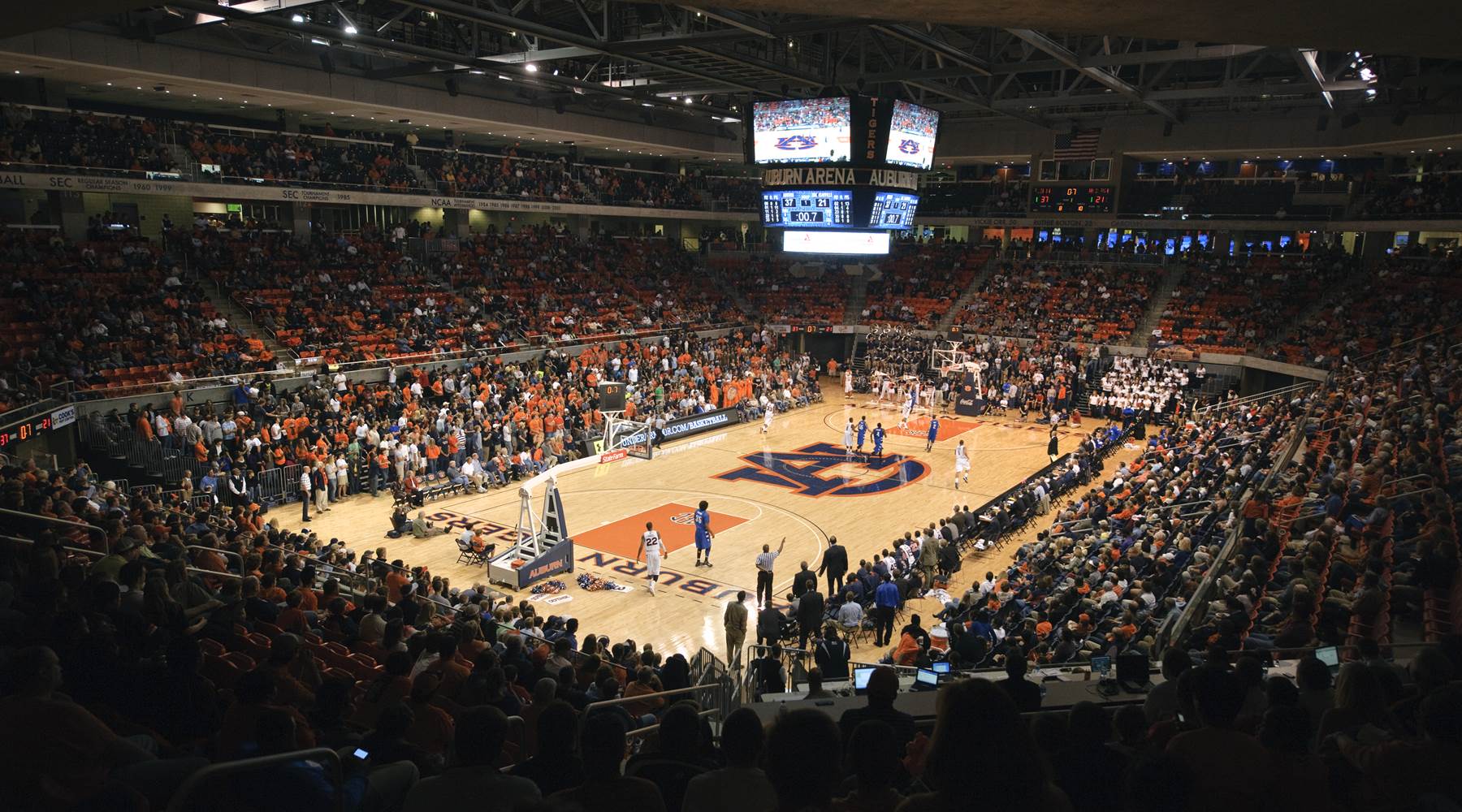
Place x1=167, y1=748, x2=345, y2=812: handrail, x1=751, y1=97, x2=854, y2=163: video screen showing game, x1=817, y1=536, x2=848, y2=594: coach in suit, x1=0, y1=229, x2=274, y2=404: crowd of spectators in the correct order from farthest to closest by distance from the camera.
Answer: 1. x1=751, y1=97, x2=854, y2=163: video screen showing game
2. x1=0, y1=229, x2=274, y2=404: crowd of spectators
3. x1=817, y1=536, x2=848, y2=594: coach in suit
4. x1=167, y1=748, x2=345, y2=812: handrail

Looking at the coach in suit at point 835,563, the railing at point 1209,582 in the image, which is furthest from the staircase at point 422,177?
the railing at point 1209,582

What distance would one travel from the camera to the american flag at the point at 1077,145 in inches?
1518

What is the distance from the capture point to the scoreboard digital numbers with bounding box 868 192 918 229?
24.0 meters

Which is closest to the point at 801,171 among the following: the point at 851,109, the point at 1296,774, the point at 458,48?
the point at 851,109

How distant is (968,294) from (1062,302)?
4.75 m

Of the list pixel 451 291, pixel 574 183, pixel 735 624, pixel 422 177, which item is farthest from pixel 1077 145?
pixel 735 624

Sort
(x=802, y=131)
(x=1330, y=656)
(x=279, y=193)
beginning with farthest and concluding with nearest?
(x=279, y=193), (x=802, y=131), (x=1330, y=656)

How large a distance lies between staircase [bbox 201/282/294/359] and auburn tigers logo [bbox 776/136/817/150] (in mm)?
14693

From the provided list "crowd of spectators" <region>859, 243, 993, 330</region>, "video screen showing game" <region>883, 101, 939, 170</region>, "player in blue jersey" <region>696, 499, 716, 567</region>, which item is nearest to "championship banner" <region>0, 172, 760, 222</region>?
"crowd of spectators" <region>859, 243, 993, 330</region>

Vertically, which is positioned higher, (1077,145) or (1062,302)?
(1077,145)

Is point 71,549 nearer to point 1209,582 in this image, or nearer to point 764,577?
point 764,577

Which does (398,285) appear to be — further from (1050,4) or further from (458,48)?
A: (1050,4)

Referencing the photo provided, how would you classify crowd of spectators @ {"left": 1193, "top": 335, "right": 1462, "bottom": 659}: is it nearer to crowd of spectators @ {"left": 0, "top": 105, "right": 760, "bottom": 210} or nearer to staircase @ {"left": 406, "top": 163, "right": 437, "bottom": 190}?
crowd of spectators @ {"left": 0, "top": 105, "right": 760, "bottom": 210}

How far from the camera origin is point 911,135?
24016mm
